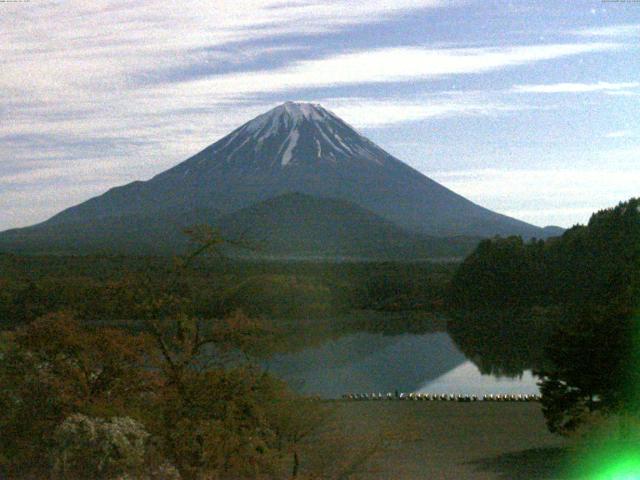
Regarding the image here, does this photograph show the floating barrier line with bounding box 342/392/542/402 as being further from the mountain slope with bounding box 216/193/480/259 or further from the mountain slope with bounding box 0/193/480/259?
the mountain slope with bounding box 216/193/480/259

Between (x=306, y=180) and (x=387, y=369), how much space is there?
95798 mm

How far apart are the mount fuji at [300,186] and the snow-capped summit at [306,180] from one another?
12cm

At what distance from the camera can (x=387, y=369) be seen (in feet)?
94.5

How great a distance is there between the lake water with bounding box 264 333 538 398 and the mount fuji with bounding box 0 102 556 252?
69.5 m

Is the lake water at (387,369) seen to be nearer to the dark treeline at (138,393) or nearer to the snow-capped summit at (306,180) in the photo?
the dark treeline at (138,393)

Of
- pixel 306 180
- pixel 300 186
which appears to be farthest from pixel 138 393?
pixel 306 180

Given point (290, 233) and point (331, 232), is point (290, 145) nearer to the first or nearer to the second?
point (331, 232)

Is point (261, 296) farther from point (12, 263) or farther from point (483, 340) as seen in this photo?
point (12, 263)

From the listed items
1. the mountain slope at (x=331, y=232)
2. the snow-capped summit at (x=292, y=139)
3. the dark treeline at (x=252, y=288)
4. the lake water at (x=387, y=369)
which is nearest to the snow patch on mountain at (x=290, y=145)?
the snow-capped summit at (x=292, y=139)

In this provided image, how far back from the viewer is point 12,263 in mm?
60156

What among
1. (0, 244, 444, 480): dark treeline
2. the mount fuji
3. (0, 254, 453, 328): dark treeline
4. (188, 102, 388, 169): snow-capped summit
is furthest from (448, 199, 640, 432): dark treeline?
(188, 102, 388, 169): snow-capped summit

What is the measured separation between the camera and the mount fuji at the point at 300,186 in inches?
4432

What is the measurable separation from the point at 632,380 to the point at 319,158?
116231 mm

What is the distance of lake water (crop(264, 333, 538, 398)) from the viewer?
2419 centimetres
